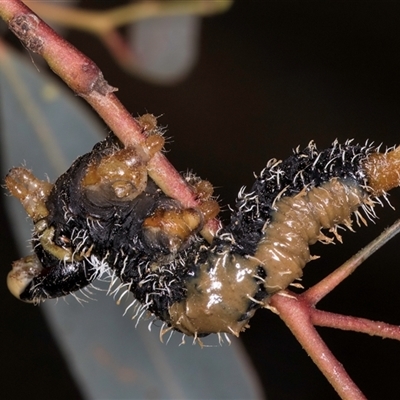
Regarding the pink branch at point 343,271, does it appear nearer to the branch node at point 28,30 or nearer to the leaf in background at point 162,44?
the branch node at point 28,30

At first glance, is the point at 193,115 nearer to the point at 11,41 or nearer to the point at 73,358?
the point at 11,41

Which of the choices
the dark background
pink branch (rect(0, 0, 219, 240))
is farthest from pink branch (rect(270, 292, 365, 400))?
the dark background

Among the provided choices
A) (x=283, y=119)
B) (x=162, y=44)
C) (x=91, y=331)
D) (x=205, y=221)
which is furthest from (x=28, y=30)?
(x=283, y=119)

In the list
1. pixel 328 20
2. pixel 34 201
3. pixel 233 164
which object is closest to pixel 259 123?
pixel 233 164

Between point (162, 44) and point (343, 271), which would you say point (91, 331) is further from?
point (343, 271)

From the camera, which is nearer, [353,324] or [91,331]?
[353,324]

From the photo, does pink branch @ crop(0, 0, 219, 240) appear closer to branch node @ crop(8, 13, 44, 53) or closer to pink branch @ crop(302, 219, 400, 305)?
branch node @ crop(8, 13, 44, 53)
